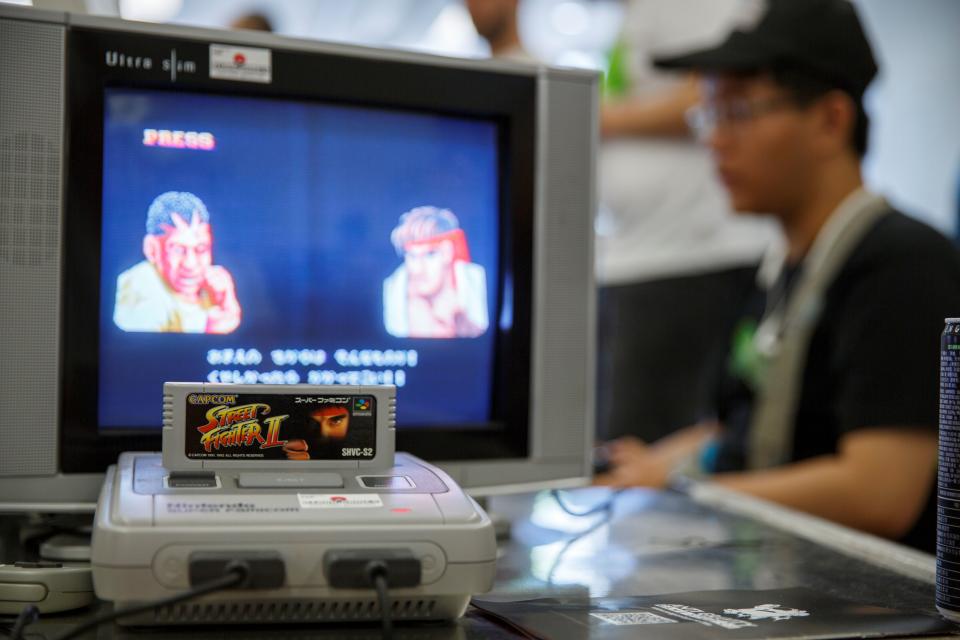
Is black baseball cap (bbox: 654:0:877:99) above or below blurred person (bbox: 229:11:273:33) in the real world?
below

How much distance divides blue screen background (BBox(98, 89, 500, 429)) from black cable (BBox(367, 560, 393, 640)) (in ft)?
1.15

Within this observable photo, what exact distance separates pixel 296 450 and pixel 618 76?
2085 millimetres

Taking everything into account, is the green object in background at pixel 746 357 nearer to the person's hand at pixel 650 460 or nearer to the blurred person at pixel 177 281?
→ the person's hand at pixel 650 460

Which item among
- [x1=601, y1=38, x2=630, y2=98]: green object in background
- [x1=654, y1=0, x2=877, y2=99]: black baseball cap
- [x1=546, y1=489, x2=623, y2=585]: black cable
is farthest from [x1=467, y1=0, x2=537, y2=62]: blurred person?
[x1=546, y1=489, x2=623, y2=585]: black cable

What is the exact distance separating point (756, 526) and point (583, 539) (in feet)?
0.80

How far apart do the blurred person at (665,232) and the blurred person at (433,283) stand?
158cm

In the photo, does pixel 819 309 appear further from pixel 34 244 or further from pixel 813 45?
pixel 34 244

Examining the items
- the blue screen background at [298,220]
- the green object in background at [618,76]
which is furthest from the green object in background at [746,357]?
the blue screen background at [298,220]

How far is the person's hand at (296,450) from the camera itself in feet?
2.74

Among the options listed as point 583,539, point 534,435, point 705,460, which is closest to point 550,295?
point 534,435

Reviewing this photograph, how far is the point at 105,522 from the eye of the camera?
2.30ft

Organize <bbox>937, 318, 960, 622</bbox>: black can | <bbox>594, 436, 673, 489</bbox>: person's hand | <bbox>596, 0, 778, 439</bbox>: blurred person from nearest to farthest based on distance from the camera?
<bbox>937, 318, 960, 622</bbox>: black can < <bbox>594, 436, 673, 489</bbox>: person's hand < <bbox>596, 0, 778, 439</bbox>: blurred person

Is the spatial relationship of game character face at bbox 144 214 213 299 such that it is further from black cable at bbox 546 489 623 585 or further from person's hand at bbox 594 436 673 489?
person's hand at bbox 594 436 673 489

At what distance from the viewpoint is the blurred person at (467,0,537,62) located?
106 inches
